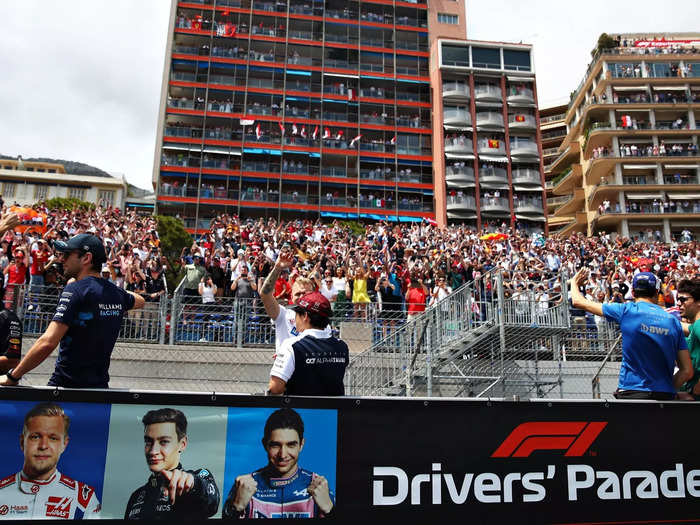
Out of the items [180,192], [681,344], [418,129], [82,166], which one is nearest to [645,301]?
[681,344]

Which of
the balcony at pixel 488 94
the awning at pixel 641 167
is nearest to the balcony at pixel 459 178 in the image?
the balcony at pixel 488 94

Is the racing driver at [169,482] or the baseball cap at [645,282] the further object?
the baseball cap at [645,282]

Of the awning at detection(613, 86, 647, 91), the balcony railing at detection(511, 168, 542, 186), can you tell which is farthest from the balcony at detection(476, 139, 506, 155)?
the awning at detection(613, 86, 647, 91)

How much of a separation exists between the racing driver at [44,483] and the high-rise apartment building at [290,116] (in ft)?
154

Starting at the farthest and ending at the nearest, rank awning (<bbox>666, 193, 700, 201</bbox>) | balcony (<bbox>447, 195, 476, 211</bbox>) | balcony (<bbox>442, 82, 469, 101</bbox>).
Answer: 1. balcony (<bbox>442, 82, 469, 101</bbox>)
2. awning (<bbox>666, 193, 700, 201</bbox>)
3. balcony (<bbox>447, 195, 476, 211</bbox>)

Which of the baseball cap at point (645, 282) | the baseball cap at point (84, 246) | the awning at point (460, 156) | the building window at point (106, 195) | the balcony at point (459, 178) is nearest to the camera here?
the baseball cap at point (84, 246)

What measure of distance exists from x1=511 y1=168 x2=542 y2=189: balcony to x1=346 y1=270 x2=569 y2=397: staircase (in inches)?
1788

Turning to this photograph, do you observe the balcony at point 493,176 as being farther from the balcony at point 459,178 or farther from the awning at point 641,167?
the awning at point 641,167

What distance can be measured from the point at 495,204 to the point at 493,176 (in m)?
2.99

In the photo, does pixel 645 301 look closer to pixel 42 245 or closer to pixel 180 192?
pixel 42 245

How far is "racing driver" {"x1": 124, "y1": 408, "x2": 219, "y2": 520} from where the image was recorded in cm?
316

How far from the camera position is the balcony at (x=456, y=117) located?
52.9 metres

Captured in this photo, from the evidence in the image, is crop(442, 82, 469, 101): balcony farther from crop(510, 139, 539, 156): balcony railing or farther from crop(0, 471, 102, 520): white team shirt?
crop(0, 471, 102, 520): white team shirt

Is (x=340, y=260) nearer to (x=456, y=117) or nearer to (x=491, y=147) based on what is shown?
(x=456, y=117)
